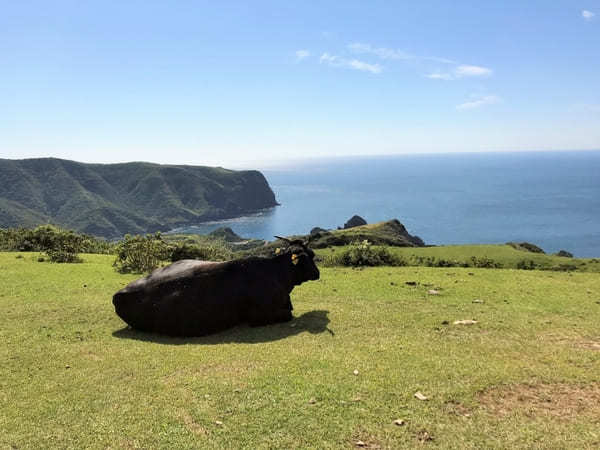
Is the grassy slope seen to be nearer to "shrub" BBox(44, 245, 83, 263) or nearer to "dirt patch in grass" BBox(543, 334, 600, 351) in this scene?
"shrub" BBox(44, 245, 83, 263)

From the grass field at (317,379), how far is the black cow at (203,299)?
0.50m

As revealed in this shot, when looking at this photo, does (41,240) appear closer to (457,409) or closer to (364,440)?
(364,440)

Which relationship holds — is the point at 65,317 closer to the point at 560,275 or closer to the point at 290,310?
the point at 290,310

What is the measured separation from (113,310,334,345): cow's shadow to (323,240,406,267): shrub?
18.4 meters

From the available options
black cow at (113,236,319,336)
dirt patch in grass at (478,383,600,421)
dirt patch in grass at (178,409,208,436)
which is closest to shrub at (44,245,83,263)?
black cow at (113,236,319,336)

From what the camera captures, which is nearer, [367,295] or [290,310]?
[290,310]

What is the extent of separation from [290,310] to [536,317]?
8531 mm

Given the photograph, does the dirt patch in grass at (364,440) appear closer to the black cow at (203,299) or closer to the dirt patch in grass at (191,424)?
the dirt patch in grass at (191,424)

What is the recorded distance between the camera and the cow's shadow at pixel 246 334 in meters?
12.5

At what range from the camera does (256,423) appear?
769 centimetres

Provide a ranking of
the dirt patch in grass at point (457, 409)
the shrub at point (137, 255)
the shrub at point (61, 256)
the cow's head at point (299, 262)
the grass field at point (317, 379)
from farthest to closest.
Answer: the shrub at point (61, 256) → the shrub at point (137, 255) → the cow's head at point (299, 262) → the dirt patch in grass at point (457, 409) → the grass field at point (317, 379)

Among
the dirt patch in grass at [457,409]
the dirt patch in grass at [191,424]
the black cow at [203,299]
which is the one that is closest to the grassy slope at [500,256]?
the black cow at [203,299]

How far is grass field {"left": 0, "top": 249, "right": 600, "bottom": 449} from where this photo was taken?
7379 millimetres

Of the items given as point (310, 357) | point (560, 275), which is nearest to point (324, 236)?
point (560, 275)
